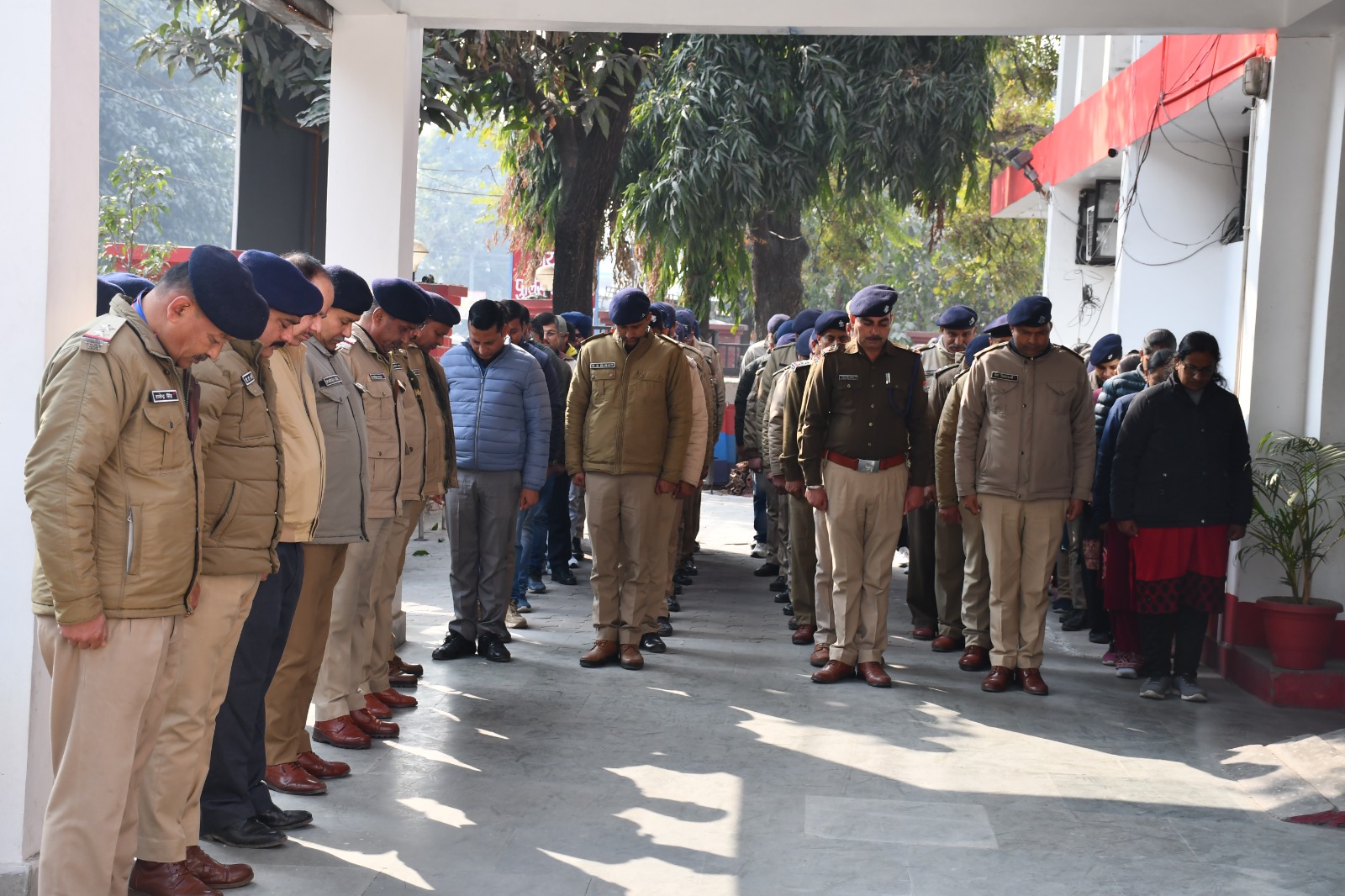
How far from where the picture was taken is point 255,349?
4031mm

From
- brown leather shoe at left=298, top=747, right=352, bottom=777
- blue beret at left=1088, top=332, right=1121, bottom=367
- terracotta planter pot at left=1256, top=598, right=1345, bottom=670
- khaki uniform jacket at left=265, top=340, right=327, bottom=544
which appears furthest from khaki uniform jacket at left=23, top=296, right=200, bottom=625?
blue beret at left=1088, top=332, right=1121, bottom=367

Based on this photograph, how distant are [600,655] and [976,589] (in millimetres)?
2201

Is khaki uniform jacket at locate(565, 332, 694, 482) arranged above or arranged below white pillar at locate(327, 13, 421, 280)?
below

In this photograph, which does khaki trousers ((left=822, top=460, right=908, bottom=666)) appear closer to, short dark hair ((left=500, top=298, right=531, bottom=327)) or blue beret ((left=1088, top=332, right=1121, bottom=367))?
short dark hair ((left=500, top=298, right=531, bottom=327))

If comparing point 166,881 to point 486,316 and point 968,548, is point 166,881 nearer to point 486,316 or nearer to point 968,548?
point 486,316

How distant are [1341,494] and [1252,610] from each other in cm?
81

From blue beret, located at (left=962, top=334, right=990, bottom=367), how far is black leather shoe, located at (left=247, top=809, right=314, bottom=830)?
4861 mm

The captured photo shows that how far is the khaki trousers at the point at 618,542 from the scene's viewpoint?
23.4 ft

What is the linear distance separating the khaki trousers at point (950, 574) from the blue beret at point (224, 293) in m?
5.41

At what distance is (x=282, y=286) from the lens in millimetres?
3982

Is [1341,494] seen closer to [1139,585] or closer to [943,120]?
[1139,585]

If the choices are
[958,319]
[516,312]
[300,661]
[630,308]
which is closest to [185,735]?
[300,661]

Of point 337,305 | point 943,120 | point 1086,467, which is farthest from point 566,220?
point 337,305

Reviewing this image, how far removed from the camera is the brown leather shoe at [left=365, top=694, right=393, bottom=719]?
229 inches
